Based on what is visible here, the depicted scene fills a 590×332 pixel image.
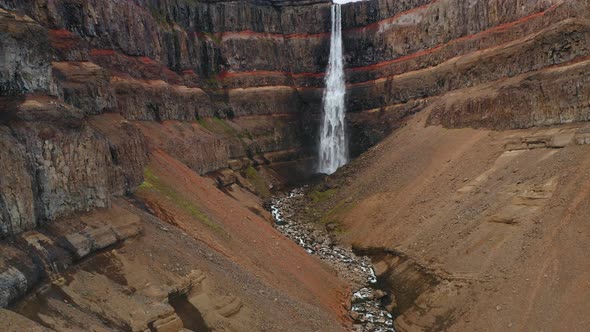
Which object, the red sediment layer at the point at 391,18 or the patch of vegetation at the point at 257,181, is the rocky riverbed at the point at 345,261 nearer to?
the patch of vegetation at the point at 257,181

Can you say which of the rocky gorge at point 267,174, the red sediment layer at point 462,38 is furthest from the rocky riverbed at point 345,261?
the red sediment layer at point 462,38

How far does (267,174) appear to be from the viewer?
55.0 m

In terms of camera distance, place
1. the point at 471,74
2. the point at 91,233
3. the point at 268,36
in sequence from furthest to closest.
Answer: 1. the point at 268,36
2. the point at 471,74
3. the point at 91,233

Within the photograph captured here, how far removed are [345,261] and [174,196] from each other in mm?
12420

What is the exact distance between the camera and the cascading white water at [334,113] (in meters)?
60.6

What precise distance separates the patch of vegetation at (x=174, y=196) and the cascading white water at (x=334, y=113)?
36355mm

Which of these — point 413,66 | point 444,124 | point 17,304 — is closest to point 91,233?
point 17,304

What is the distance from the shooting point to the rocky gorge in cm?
1408

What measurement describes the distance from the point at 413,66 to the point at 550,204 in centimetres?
3464

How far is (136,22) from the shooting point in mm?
41594

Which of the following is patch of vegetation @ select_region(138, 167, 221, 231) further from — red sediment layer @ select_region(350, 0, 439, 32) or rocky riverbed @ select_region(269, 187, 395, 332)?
red sediment layer @ select_region(350, 0, 439, 32)

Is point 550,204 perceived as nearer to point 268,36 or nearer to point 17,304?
point 17,304

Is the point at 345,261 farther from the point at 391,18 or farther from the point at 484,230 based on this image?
the point at 391,18

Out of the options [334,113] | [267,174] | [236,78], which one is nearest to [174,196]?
[267,174]
